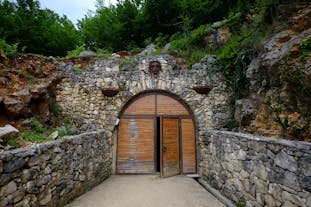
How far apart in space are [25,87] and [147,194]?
4.10m

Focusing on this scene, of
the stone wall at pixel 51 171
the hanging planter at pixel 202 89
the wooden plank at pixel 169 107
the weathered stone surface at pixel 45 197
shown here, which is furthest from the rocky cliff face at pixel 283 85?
the weathered stone surface at pixel 45 197

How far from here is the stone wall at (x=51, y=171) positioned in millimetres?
2137

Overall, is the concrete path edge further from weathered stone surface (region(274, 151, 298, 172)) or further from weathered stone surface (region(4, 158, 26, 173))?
weathered stone surface (region(4, 158, 26, 173))

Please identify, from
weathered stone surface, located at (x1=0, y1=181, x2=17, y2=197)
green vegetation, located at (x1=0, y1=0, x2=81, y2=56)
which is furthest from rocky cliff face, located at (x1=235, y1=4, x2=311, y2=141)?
green vegetation, located at (x1=0, y1=0, x2=81, y2=56)

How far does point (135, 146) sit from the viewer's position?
5500 millimetres

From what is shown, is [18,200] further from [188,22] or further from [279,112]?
[188,22]

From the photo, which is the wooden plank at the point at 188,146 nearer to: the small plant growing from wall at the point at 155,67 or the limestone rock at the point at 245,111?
the limestone rock at the point at 245,111

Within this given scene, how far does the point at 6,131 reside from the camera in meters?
3.36

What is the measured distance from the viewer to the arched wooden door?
5.38 m

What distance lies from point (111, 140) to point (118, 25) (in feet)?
23.6

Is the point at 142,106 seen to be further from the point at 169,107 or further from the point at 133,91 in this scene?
the point at 169,107

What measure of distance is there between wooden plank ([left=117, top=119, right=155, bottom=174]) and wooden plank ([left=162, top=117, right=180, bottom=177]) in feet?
1.36

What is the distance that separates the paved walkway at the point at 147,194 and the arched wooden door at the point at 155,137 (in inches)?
19.7

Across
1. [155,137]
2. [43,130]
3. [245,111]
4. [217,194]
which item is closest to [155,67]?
[155,137]
